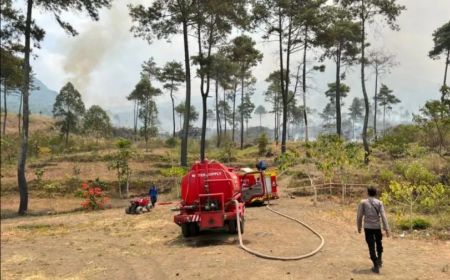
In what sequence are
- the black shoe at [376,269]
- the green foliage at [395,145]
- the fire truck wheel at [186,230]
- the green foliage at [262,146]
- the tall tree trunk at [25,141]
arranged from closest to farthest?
the black shoe at [376,269], the fire truck wheel at [186,230], the tall tree trunk at [25,141], the green foliage at [395,145], the green foliage at [262,146]

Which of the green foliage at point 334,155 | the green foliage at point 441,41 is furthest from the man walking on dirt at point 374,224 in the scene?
the green foliage at point 441,41

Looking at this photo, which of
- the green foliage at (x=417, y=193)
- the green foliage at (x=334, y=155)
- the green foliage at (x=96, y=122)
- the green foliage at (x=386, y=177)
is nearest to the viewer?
the green foliage at (x=417, y=193)

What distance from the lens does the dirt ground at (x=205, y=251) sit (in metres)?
10.2

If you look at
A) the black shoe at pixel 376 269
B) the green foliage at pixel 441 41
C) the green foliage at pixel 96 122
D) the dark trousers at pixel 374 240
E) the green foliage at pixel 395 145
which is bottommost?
the black shoe at pixel 376 269

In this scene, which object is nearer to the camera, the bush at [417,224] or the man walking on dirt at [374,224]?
the man walking on dirt at [374,224]

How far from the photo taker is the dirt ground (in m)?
10.2

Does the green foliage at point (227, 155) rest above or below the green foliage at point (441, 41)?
below

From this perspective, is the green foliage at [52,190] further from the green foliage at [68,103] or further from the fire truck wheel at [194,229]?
the green foliage at [68,103]

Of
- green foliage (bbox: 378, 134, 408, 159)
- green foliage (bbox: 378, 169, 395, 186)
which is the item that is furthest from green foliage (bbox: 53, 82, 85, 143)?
green foliage (bbox: 378, 169, 395, 186)

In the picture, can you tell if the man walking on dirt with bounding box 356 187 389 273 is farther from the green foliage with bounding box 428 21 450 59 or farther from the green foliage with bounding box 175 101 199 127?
the green foliage with bounding box 175 101 199 127

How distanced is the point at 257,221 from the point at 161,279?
24.4ft

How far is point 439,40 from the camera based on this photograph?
52.2 m

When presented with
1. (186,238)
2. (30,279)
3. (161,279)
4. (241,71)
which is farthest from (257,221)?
(241,71)

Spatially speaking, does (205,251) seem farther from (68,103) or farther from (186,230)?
(68,103)
